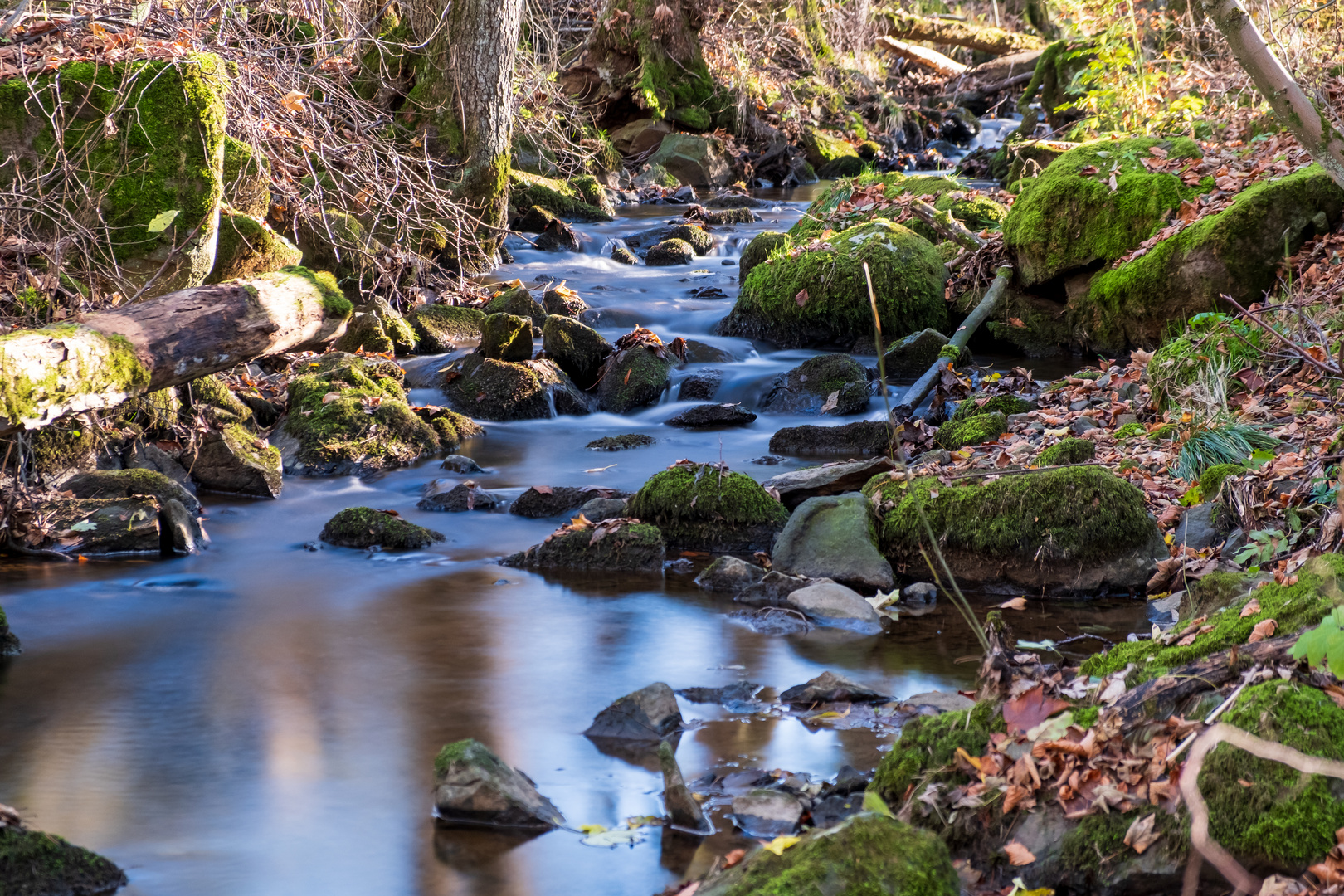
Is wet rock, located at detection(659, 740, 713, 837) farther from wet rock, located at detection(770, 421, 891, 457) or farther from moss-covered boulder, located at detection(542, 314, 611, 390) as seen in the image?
moss-covered boulder, located at detection(542, 314, 611, 390)

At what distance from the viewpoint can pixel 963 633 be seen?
562cm

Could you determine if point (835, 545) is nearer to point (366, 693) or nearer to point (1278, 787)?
point (366, 693)

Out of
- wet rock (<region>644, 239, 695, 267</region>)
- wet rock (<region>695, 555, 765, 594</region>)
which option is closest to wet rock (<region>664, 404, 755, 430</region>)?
wet rock (<region>695, 555, 765, 594</region>)

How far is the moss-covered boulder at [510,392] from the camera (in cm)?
1040

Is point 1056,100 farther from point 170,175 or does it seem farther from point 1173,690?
point 1173,690

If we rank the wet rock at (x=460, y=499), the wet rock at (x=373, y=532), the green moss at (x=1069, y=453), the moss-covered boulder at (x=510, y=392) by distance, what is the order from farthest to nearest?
the moss-covered boulder at (x=510, y=392) → the wet rock at (x=460, y=499) → the wet rock at (x=373, y=532) → the green moss at (x=1069, y=453)

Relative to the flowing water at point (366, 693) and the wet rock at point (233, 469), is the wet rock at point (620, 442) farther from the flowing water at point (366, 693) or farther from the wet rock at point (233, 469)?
the wet rock at point (233, 469)

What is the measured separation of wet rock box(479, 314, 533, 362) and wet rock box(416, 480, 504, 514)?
2647mm

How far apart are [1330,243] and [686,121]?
52.8ft

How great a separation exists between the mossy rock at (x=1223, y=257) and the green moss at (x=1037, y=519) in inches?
150

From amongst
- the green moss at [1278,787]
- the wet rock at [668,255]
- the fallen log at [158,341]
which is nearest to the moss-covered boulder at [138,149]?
the fallen log at [158,341]

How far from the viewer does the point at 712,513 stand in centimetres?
701

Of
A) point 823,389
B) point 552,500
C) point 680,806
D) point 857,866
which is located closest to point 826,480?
point 552,500

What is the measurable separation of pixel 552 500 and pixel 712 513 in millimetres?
1474
